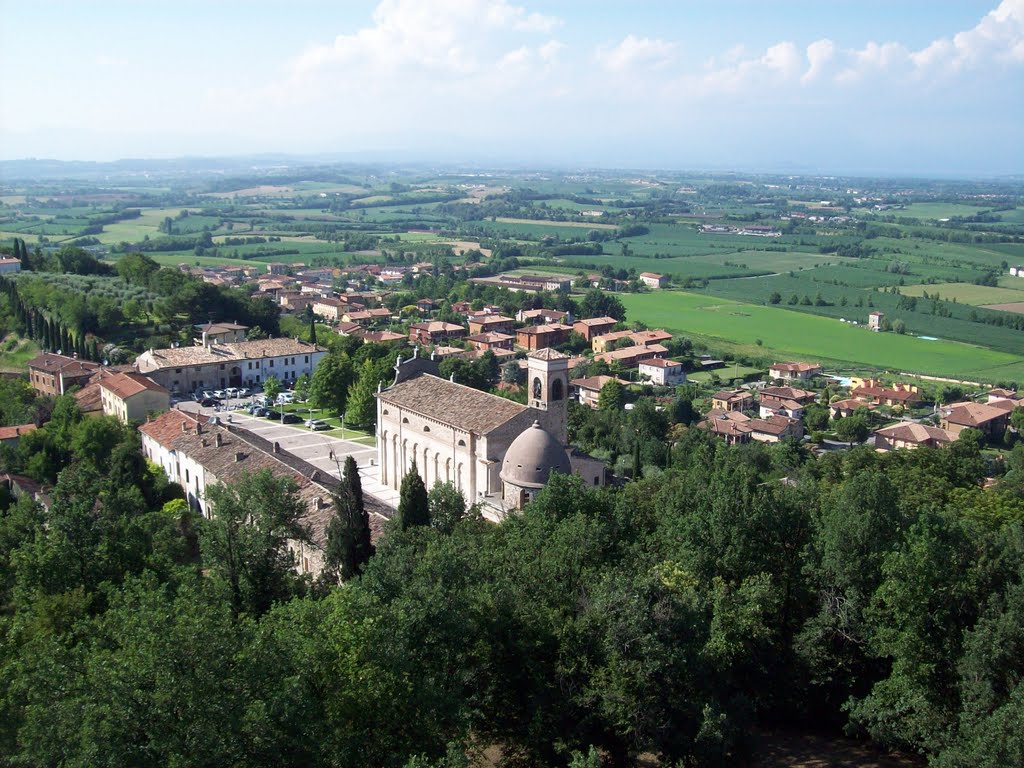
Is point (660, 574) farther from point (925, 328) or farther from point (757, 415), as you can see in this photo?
point (925, 328)

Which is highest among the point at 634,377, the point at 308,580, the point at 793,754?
the point at 308,580

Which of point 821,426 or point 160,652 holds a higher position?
point 160,652

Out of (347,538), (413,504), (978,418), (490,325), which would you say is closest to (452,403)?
(413,504)

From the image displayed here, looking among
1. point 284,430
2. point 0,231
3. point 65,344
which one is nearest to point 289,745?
point 284,430

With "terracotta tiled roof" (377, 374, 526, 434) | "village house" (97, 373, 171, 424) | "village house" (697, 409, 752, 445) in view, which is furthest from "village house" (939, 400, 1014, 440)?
"village house" (97, 373, 171, 424)

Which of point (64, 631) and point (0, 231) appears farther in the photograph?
point (0, 231)

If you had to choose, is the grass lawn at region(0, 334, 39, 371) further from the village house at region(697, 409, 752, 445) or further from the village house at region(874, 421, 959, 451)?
the village house at region(874, 421, 959, 451)
